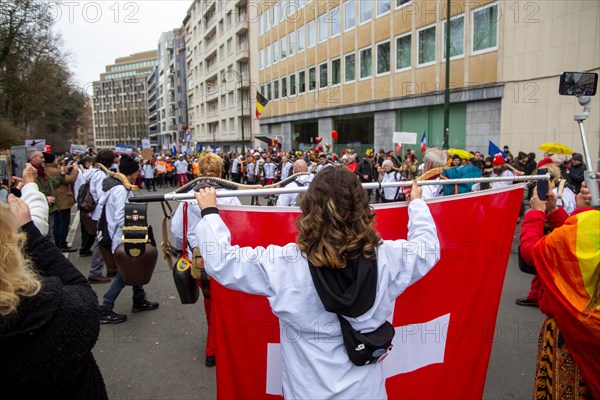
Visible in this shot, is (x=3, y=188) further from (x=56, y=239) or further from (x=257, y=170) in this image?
(x=257, y=170)

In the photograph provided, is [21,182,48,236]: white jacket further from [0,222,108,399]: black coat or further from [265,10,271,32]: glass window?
[265,10,271,32]: glass window

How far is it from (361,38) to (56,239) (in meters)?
22.1

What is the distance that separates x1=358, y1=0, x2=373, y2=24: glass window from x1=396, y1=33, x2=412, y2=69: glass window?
3.30 metres

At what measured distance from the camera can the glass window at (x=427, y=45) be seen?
66.9ft

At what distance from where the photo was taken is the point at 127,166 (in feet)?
16.8

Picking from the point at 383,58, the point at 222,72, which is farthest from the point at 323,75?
the point at 222,72

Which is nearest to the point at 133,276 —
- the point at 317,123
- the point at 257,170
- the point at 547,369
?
the point at 547,369

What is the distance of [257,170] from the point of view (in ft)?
74.4

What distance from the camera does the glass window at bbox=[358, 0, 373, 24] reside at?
2462cm

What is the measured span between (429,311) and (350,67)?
85.2 feet

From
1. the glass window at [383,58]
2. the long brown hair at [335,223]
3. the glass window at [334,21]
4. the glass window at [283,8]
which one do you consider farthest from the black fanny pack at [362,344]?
the glass window at [283,8]

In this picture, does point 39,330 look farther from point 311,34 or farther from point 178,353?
point 311,34

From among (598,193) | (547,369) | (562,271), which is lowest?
(547,369)

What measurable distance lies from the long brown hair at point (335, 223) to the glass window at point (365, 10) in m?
25.5
